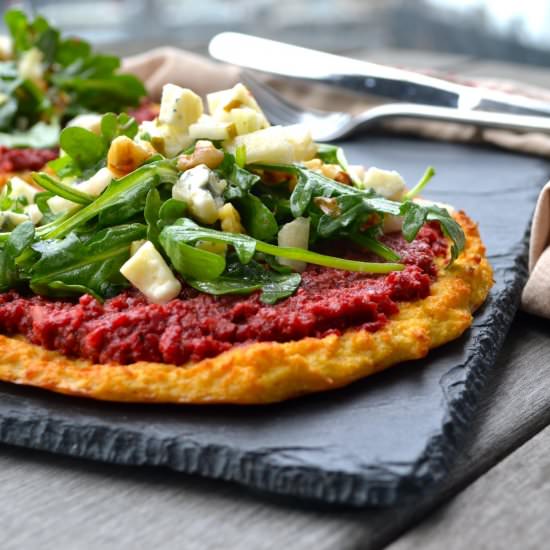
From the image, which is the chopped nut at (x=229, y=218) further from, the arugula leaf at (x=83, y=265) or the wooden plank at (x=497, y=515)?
the wooden plank at (x=497, y=515)

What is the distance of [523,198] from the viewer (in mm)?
4527

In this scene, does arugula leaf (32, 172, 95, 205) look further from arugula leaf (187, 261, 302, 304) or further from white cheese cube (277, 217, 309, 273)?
white cheese cube (277, 217, 309, 273)

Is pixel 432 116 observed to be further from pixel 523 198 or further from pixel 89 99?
pixel 89 99

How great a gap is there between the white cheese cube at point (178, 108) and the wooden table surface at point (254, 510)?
1332 mm

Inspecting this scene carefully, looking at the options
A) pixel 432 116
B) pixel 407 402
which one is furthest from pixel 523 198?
pixel 407 402

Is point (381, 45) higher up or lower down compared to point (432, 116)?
lower down

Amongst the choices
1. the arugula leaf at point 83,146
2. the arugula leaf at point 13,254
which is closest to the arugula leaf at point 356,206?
the arugula leaf at point 83,146

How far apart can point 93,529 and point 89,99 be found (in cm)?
380

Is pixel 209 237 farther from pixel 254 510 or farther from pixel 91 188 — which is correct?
pixel 254 510

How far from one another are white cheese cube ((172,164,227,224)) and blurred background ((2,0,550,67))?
17.1ft

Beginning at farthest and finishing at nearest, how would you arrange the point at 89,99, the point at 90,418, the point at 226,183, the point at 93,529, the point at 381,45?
the point at 381,45, the point at 89,99, the point at 226,183, the point at 90,418, the point at 93,529

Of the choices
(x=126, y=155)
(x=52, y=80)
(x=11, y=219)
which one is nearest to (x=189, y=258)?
(x=126, y=155)

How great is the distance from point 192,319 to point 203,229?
33 cm

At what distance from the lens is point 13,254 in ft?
10.0
